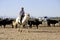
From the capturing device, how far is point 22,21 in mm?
27375

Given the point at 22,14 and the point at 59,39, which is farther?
the point at 22,14

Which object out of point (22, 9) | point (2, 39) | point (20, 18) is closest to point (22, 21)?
point (20, 18)

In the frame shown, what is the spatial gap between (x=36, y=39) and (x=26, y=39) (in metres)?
0.73

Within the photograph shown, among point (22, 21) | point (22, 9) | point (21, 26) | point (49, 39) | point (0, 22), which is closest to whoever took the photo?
point (49, 39)

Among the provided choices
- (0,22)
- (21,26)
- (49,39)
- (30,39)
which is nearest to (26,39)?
(30,39)

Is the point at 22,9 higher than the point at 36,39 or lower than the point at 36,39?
higher

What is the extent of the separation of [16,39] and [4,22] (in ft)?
79.8

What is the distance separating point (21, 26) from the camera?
100 feet

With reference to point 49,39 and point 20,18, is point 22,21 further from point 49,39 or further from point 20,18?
point 49,39

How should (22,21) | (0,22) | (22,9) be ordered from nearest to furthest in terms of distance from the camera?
(22,9) < (22,21) < (0,22)

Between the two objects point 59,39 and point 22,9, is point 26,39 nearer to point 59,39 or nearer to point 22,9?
point 59,39

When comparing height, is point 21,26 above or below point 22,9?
below

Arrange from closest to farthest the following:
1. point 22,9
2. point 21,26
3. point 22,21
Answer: point 22,9 → point 22,21 → point 21,26

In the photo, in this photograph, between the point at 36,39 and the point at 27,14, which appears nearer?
the point at 36,39
